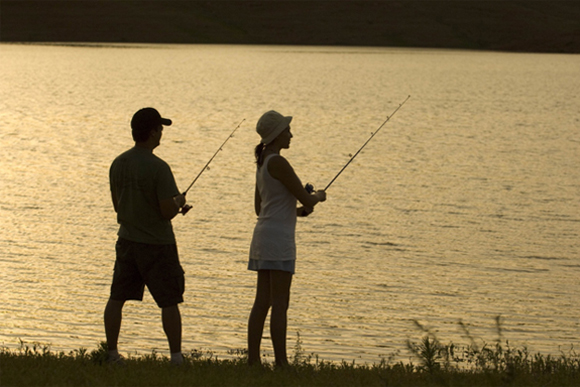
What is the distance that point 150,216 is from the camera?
18.8ft

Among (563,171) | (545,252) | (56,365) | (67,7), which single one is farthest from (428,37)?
(56,365)

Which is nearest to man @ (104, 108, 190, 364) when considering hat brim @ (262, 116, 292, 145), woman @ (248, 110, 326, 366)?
woman @ (248, 110, 326, 366)

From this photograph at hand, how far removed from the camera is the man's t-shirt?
5672 mm

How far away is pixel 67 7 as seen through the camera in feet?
371

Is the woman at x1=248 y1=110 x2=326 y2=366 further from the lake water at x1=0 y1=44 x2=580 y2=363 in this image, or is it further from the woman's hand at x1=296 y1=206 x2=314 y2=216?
the lake water at x1=0 y1=44 x2=580 y2=363

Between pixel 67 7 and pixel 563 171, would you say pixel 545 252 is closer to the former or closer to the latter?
pixel 563 171

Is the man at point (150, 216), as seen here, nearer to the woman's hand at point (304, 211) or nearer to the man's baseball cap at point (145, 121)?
the man's baseball cap at point (145, 121)

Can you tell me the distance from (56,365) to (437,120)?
26.8 m

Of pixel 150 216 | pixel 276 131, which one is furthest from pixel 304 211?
pixel 150 216

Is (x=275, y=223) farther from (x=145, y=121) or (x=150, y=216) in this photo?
(x=145, y=121)

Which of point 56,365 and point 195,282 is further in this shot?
point 195,282

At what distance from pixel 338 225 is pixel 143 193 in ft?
29.1

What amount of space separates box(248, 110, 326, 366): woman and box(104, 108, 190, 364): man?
0.53 metres

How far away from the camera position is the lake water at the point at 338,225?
9172mm
